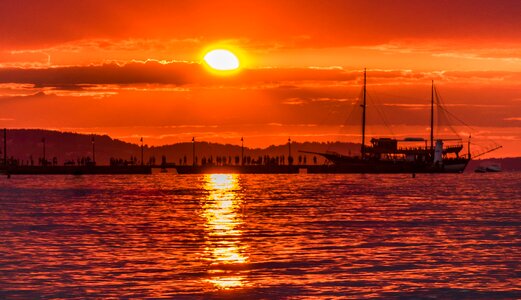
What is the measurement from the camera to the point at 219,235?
53.3m

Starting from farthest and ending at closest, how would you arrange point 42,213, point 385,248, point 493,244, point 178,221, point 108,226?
point 42,213 → point 178,221 → point 108,226 → point 493,244 → point 385,248

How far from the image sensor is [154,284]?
108 feet

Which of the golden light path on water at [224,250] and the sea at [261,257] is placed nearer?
the sea at [261,257]

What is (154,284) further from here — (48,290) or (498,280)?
(498,280)

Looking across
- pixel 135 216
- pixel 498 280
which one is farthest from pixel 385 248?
pixel 135 216

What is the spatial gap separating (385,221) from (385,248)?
20.4 m

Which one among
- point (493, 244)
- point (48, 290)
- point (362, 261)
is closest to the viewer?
point (48, 290)

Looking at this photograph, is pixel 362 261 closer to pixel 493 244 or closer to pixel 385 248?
pixel 385 248

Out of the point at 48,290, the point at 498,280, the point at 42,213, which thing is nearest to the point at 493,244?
the point at 498,280

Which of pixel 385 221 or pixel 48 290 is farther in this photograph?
pixel 385 221

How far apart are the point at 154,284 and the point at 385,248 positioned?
15370 millimetres

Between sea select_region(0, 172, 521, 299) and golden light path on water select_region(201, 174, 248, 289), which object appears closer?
sea select_region(0, 172, 521, 299)

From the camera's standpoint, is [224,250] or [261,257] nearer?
[261,257]

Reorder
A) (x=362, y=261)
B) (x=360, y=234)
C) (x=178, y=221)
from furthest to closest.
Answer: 1. (x=178, y=221)
2. (x=360, y=234)
3. (x=362, y=261)
